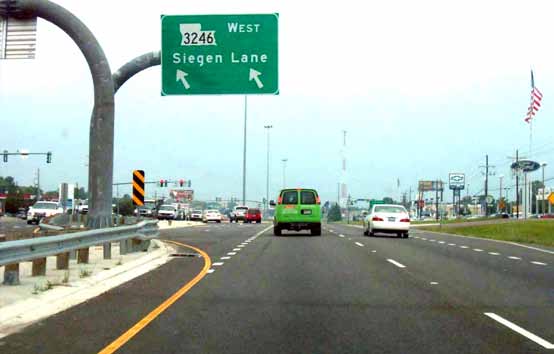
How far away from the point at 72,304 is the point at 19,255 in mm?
1118

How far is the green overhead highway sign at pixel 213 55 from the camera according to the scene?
66.0 ft

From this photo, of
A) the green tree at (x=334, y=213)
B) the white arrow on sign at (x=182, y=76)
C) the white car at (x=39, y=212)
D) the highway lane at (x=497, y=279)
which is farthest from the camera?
the green tree at (x=334, y=213)

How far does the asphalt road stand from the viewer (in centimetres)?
711

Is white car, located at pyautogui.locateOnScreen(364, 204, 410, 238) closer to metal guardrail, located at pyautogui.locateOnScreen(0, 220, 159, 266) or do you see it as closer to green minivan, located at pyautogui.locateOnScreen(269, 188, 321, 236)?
green minivan, located at pyautogui.locateOnScreen(269, 188, 321, 236)

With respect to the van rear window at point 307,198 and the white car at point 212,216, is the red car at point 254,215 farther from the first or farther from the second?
the van rear window at point 307,198

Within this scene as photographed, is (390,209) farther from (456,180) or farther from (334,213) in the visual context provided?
(334,213)

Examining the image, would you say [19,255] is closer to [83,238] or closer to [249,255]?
[83,238]

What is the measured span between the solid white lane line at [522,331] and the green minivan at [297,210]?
23.1 meters

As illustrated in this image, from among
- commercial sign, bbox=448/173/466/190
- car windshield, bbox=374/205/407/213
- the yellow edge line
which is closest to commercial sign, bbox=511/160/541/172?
commercial sign, bbox=448/173/466/190

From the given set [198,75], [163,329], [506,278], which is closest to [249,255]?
[198,75]

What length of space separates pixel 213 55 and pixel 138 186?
5.73 metres

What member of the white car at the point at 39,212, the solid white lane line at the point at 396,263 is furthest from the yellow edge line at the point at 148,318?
the white car at the point at 39,212

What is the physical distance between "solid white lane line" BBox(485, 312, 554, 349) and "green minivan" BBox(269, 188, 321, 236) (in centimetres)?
2315

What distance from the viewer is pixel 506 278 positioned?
45.0 ft
